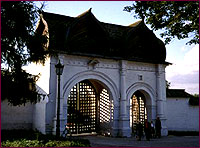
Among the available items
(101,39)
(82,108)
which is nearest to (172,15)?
(101,39)

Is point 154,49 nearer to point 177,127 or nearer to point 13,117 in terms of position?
point 177,127

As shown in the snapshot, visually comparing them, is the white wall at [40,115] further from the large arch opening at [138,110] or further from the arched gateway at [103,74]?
the large arch opening at [138,110]

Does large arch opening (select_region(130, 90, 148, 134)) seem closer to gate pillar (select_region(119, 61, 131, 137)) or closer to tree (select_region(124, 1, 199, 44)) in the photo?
gate pillar (select_region(119, 61, 131, 137))

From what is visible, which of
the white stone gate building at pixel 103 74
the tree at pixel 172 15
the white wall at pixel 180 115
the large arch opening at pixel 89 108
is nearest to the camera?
the tree at pixel 172 15

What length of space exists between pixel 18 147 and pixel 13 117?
6467 millimetres

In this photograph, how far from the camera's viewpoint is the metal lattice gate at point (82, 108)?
17828 mm

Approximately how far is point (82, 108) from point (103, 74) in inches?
126

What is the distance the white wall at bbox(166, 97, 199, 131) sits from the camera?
70.3 ft

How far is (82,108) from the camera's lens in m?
18.3

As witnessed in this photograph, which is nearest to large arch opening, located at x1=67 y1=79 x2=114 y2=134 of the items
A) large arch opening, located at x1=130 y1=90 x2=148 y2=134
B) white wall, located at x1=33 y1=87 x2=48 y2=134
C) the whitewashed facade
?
the whitewashed facade

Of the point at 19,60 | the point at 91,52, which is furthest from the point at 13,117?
the point at 91,52

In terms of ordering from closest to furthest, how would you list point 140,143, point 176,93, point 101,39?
1. point 140,143
2. point 101,39
3. point 176,93

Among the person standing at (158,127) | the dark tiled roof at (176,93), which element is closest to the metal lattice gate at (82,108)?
the person standing at (158,127)

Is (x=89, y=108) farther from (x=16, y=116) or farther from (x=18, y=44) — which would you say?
(x=18, y=44)
